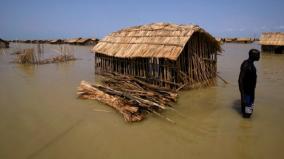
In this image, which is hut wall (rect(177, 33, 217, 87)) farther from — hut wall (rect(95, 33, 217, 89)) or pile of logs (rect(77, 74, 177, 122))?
pile of logs (rect(77, 74, 177, 122))

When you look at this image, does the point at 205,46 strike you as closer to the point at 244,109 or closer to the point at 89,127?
the point at 244,109

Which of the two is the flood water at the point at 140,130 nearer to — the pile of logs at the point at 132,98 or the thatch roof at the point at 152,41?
the pile of logs at the point at 132,98

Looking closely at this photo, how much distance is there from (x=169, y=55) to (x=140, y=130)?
3472 mm

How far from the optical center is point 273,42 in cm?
2591

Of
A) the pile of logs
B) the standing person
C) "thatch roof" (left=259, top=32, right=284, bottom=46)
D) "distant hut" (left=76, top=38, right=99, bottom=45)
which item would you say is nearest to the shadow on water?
the standing person

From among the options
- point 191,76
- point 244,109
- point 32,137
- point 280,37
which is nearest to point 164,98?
point 244,109

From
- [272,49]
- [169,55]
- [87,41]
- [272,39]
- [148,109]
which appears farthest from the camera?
[87,41]

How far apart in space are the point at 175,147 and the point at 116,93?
10.1ft

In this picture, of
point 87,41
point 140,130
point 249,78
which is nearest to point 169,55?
point 249,78

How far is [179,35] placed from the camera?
390 inches

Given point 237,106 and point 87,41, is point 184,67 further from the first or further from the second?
point 87,41

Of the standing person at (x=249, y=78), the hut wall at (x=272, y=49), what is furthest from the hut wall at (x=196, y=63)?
the hut wall at (x=272, y=49)

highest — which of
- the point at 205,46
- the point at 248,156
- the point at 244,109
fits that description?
the point at 205,46

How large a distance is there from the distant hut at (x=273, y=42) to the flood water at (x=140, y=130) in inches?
714
